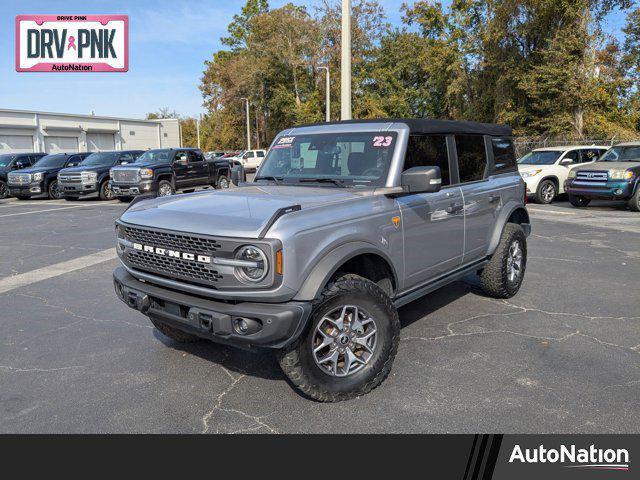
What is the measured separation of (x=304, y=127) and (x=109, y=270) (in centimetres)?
425

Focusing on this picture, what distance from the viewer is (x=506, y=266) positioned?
5672mm

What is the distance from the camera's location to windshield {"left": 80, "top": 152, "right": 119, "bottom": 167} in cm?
1983

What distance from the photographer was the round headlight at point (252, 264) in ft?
10.2

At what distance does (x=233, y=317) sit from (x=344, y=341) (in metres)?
0.82

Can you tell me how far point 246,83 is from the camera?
5253 centimetres

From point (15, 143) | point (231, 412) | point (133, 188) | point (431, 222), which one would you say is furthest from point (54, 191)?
point (15, 143)

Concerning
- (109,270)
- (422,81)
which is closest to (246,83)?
(422,81)

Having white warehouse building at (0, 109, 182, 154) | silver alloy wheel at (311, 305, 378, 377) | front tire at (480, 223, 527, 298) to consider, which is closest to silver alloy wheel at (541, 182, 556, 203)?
front tire at (480, 223, 527, 298)

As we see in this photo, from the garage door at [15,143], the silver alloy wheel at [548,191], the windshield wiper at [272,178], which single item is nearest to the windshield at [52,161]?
the silver alloy wheel at [548,191]

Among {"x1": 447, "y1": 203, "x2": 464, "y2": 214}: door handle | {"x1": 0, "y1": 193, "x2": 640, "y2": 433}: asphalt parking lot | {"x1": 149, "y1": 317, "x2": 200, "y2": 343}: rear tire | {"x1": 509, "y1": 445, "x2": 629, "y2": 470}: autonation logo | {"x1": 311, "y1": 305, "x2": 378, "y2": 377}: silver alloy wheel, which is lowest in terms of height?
{"x1": 509, "y1": 445, "x2": 629, "y2": 470}: autonation logo

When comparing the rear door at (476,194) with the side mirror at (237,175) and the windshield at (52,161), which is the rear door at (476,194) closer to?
the side mirror at (237,175)

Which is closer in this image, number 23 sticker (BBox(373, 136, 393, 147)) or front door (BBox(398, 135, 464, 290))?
front door (BBox(398, 135, 464, 290))

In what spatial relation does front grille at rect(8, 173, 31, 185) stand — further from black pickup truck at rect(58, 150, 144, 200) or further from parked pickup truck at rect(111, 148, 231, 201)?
parked pickup truck at rect(111, 148, 231, 201)

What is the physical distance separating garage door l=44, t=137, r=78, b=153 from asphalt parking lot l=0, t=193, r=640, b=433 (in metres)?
42.9
